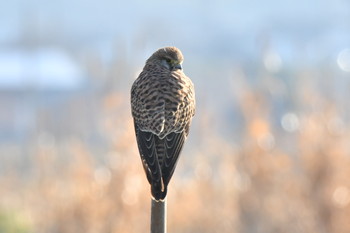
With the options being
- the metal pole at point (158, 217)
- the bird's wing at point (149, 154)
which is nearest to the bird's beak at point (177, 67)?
the bird's wing at point (149, 154)

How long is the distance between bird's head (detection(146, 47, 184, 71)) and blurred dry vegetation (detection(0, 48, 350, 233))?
2142mm

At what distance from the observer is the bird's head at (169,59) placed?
3.53m

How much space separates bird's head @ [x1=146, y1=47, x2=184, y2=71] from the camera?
3532mm

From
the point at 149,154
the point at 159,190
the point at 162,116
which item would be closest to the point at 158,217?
the point at 159,190

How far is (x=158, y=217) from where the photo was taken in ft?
8.75

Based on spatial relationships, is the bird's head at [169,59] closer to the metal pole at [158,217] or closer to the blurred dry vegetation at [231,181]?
the metal pole at [158,217]

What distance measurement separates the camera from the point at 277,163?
20.5 ft

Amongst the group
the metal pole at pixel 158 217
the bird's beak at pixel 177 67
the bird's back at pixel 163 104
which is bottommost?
the metal pole at pixel 158 217

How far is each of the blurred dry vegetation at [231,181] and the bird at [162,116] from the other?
2.32 m

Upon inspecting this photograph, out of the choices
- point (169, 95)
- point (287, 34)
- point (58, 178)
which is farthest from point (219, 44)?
point (169, 95)

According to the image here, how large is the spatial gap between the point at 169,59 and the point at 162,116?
12.0 inches

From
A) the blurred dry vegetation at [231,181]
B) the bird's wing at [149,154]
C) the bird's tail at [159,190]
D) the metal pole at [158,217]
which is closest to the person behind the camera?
the metal pole at [158,217]

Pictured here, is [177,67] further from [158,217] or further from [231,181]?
[231,181]

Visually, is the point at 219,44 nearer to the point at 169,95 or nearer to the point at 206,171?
the point at 206,171
